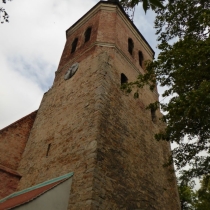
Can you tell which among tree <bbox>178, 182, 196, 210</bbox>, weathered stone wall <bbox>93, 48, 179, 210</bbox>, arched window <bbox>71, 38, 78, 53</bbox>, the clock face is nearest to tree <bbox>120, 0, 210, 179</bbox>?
weathered stone wall <bbox>93, 48, 179, 210</bbox>

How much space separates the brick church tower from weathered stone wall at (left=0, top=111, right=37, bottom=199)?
0.13m

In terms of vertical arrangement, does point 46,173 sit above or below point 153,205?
above

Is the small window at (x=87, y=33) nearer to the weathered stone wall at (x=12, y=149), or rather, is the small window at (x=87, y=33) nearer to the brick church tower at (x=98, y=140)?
the brick church tower at (x=98, y=140)

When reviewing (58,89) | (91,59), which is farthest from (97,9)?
(58,89)

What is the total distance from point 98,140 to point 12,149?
15.1 ft

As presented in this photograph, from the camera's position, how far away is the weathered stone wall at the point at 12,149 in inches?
324

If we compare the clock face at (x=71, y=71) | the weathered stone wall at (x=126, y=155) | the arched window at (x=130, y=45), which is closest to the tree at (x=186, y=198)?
the weathered stone wall at (x=126, y=155)

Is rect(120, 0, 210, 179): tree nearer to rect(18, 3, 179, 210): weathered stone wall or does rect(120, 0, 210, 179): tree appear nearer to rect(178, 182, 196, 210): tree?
rect(18, 3, 179, 210): weathered stone wall

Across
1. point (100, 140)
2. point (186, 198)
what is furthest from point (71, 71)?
point (186, 198)

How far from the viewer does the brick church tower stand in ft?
20.8

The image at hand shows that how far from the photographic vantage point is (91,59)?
1059 cm

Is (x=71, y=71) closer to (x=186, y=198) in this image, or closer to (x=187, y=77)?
(x=187, y=77)

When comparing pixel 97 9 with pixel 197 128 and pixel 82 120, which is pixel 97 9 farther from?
pixel 197 128

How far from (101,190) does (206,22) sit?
5078 mm
